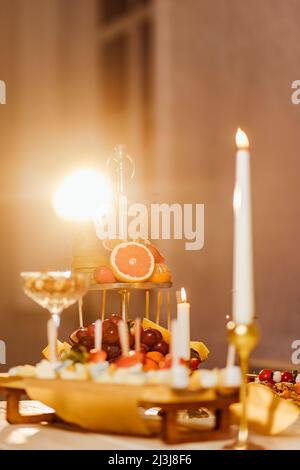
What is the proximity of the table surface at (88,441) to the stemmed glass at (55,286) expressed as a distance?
22cm

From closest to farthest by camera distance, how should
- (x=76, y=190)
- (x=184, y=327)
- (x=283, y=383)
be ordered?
(x=184, y=327), (x=283, y=383), (x=76, y=190)

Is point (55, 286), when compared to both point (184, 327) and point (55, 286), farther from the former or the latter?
point (184, 327)

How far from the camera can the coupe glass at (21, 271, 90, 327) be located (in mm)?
1615

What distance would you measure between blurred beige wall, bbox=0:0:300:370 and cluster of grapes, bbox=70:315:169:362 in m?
3.16

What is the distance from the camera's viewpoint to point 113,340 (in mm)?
1913

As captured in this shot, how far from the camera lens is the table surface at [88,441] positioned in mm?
1437

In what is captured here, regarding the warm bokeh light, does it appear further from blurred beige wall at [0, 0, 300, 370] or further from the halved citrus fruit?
the halved citrus fruit

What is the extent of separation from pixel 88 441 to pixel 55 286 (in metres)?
0.31

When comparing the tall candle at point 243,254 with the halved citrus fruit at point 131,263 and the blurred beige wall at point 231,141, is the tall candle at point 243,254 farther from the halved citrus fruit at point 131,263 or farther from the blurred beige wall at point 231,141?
the blurred beige wall at point 231,141

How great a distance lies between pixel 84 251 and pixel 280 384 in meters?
0.68

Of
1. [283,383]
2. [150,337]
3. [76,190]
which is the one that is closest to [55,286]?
[150,337]

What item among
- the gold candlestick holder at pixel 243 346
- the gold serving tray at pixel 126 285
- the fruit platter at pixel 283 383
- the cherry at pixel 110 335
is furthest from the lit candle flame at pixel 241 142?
the fruit platter at pixel 283 383

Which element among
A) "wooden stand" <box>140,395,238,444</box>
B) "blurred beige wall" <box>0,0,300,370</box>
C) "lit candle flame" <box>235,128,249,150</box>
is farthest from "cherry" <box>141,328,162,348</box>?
"blurred beige wall" <box>0,0,300,370</box>

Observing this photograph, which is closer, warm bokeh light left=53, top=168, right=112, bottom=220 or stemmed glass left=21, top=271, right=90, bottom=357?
stemmed glass left=21, top=271, right=90, bottom=357
